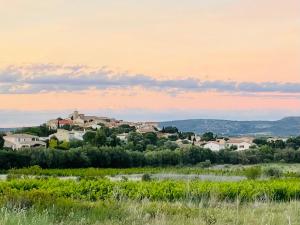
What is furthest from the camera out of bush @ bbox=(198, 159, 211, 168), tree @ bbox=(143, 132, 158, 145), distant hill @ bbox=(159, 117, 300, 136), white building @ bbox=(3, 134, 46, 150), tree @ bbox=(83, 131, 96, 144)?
distant hill @ bbox=(159, 117, 300, 136)

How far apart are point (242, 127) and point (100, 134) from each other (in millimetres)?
33914

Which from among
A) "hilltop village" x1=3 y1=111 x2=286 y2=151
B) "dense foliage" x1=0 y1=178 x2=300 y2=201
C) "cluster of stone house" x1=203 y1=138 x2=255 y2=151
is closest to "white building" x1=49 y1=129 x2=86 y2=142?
"hilltop village" x1=3 y1=111 x2=286 y2=151

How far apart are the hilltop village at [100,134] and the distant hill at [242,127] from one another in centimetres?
155

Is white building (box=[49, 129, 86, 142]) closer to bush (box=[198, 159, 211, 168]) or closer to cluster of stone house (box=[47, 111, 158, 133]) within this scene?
cluster of stone house (box=[47, 111, 158, 133])

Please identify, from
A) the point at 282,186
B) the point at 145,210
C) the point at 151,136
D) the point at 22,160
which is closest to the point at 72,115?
the point at 151,136

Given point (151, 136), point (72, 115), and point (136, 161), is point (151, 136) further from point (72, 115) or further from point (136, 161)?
point (72, 115)

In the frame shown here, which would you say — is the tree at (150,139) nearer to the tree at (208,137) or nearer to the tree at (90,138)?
the tree at (90,138)

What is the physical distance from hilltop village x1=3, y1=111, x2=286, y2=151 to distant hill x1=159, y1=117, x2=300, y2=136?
1.55 meters

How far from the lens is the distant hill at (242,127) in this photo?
83750 millimetres

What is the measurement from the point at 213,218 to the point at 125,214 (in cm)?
119

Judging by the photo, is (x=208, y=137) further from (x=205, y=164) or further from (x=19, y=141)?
(x=19, y=141)

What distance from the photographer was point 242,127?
3531 inches

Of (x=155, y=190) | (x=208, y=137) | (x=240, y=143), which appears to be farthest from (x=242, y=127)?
(x=155, y=190)

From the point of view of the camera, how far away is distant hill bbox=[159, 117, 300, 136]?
275 feet
